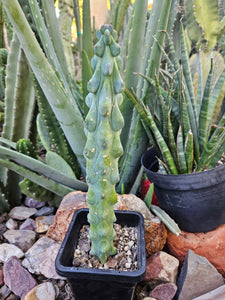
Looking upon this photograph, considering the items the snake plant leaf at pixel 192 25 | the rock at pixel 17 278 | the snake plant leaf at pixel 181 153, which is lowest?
the rock at pixel 17 278

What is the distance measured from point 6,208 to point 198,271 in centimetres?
74

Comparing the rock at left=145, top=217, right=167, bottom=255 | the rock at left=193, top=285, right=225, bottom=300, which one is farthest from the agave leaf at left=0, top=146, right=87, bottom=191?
the rock at left=193, top=285, right=225, bottom=300

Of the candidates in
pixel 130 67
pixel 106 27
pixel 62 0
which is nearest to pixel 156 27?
pixel 130 67

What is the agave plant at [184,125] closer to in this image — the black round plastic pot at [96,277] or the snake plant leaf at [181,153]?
the snake plant leaf at [181,153]

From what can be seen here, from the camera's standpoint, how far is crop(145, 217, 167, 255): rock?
0.75m

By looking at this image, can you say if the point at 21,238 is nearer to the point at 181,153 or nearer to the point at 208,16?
the point at 181,153

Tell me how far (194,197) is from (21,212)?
0.66 m

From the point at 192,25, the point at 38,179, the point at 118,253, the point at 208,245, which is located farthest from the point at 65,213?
the point at 192,25

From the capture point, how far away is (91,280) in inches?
21.2

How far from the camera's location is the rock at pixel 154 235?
2.48 ft

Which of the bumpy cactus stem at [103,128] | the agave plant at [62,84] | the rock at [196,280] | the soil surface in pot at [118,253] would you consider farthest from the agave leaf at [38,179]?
the rock at [196,280]

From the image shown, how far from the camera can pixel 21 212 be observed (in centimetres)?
97

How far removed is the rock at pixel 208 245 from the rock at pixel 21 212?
57 centimetres

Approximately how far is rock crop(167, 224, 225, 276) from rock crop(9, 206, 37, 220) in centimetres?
57
